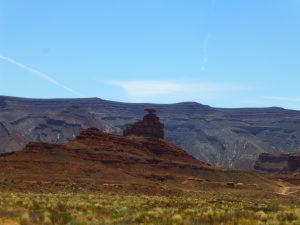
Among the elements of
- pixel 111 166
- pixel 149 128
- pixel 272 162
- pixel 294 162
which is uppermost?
pixel 149 128

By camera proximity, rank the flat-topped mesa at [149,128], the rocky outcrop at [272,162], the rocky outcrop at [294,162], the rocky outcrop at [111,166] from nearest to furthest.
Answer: the rocky outcrop at [111,166], the flat-topped mesa at [149,128], the rocky outcrop at [294,162], the rocky outcrop at [272,162]

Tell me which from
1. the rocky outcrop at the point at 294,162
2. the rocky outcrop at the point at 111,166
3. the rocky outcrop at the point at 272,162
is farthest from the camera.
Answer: the rocky outcrop at the point at 272,162

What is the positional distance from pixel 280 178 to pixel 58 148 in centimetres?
5071

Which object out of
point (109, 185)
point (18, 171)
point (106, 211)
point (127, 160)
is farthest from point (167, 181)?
point (106, 211)

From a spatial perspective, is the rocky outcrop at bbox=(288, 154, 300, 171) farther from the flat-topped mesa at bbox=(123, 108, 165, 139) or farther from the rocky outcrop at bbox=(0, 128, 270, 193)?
the flat-topped mesa at bbox=(123, 108, 165, 139)

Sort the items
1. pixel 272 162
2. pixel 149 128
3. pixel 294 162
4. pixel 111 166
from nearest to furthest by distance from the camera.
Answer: pixel 111 166 < pixel 149 128 < pixel 294 162 < pixel 272 162

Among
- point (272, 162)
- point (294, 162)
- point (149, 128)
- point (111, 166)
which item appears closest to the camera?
point (111, 166)

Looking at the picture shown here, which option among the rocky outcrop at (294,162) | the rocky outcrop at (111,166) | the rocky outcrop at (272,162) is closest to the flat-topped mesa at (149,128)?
the rocky outcrop at (111,166)

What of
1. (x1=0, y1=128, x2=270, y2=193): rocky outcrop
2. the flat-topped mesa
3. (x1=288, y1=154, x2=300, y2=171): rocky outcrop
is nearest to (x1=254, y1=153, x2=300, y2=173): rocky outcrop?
(x1=288, y1=154, x2=300, y2=171): rocky outcrop

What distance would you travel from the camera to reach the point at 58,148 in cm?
9275

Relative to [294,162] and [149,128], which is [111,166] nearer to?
[149,128]

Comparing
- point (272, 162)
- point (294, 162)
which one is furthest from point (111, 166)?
point (272, 162)

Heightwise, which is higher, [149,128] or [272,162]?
[149,128]

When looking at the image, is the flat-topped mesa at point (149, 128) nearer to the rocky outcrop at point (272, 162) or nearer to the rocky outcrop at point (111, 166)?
the rocky outcrop at point (111, 166)
